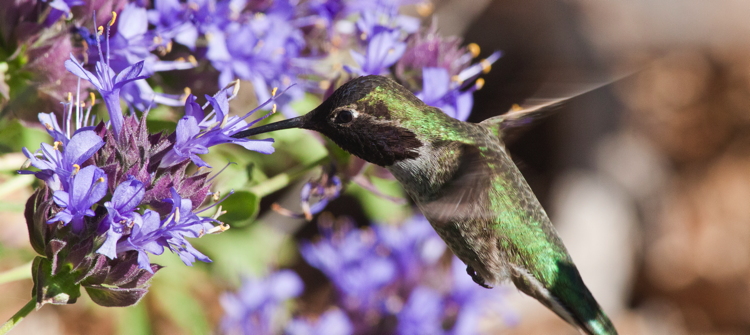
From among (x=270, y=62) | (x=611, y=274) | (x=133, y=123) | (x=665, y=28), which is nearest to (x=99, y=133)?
(x=133, y=123)

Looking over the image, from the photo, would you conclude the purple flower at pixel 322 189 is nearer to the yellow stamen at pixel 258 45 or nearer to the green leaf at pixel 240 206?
the green leaf at pixel 240 206

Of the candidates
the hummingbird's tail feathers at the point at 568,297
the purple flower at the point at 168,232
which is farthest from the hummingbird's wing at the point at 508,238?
the purple flower at the point at 168,232

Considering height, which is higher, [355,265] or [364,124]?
[364,124]

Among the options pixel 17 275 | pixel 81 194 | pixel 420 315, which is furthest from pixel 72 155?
pixel 420 315

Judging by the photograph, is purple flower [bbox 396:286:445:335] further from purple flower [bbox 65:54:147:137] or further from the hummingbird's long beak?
purple flower [bbox 65:54:147:137]

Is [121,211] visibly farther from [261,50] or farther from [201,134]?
[261,50]

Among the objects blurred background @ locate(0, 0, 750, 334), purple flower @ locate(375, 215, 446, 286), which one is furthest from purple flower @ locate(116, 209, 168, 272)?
blurred background @ locate(0, 0, 750, 334)

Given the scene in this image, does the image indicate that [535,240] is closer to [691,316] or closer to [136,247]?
[136,247]

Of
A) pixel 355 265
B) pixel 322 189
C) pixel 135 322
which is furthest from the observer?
pixel 355 265
